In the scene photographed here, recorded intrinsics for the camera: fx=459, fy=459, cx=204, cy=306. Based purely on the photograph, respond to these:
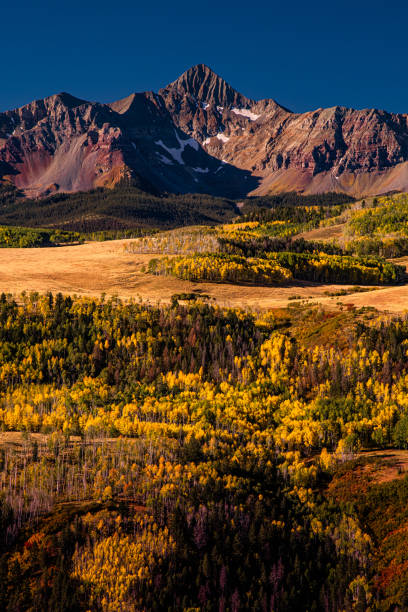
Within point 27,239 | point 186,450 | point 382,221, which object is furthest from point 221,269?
point 382,221

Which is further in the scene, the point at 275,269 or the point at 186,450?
the point at 275,269

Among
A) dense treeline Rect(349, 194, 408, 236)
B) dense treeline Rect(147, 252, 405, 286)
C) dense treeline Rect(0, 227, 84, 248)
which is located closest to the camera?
dense treeline Rect(147, 252, 405, 286)

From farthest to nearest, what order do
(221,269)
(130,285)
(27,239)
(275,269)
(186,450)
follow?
1. (27,239)
2. (275,269)
3. (221,269)
4. (130,285)
5. (186,450)

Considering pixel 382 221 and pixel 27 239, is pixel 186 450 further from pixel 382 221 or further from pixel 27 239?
pixel 382 221

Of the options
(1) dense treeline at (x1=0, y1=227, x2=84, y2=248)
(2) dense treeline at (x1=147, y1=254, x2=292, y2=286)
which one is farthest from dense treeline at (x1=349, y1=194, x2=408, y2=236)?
(1) dense treeline at (x1=0, y1=227, x2=84, y2=248)

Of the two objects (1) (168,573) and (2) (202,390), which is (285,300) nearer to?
(2) (202,390)

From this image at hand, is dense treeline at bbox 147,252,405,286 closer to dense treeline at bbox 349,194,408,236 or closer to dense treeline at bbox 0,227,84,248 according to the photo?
dense treeline at bbox 349,194,408,236

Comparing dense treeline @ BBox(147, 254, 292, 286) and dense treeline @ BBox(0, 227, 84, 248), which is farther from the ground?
dense treeline @ BBox(0, 227, 84, 248)

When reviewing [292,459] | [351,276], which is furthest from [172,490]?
[351,276]

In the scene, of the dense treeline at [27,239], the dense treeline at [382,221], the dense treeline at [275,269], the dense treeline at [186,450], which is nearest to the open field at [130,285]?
the dense treeline at [275,269]
